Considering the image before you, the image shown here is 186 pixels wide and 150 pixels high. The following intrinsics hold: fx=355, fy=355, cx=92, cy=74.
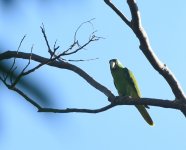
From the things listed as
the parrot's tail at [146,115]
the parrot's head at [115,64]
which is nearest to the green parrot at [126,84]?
the parrot's tail at [146,115]

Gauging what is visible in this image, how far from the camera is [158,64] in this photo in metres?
2.72

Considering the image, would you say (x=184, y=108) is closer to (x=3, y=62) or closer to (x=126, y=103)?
(x=126, y=103)

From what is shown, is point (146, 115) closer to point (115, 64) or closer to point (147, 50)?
point (115, 64)

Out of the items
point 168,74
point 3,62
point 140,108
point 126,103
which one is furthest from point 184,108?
point 140,108

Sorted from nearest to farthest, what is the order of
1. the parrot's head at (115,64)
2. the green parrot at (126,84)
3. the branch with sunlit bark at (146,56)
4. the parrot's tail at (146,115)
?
the branch with sunlit bark at (146,56) → the parrot's tail at (146,115) → the green parrot at (126,84) → the parrot's head at (115,64)

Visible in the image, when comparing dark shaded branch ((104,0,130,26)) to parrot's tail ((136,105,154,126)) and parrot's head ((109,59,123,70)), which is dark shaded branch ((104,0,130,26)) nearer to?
→ parrot's tail ((136,105,154,126))

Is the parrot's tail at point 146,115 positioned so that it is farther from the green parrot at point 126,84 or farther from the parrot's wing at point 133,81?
the parrot's wing at point 133,81

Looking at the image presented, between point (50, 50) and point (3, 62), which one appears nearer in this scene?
point (3, 62)

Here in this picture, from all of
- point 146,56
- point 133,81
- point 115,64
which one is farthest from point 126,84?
point 146,56

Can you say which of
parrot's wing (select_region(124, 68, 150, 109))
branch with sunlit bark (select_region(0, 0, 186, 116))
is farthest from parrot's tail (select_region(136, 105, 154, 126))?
branch with sunlit bark (select_region(0, 0, 186, 116))

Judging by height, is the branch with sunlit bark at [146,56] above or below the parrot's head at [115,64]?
below

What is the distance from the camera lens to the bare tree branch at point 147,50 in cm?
244

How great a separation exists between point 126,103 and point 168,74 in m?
0.46

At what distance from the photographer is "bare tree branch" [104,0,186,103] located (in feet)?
7.99
